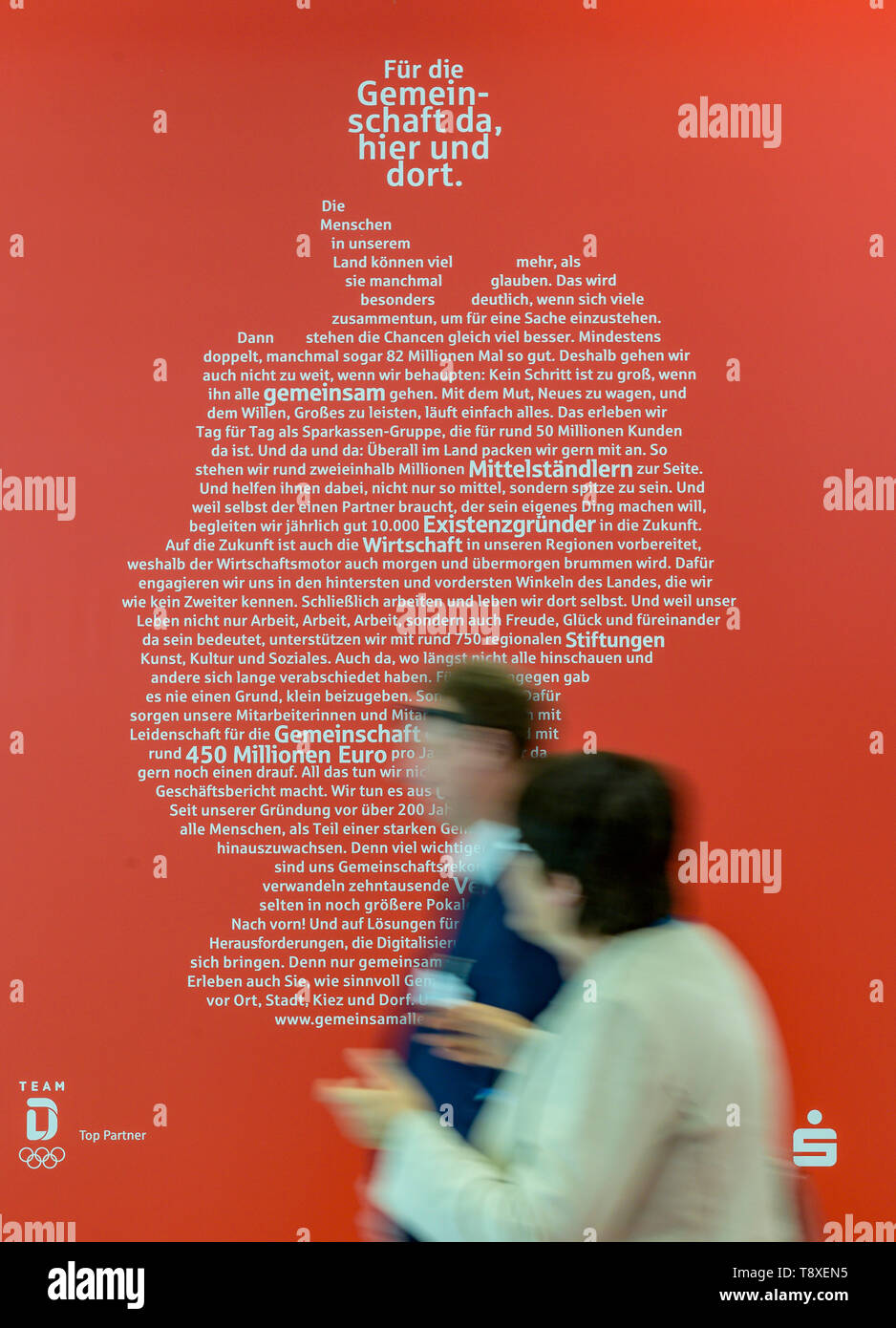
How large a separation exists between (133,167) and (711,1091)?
6.95ft

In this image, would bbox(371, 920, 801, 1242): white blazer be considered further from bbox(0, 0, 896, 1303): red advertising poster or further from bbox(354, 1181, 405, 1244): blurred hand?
bbox(0, 0, 896, 1303): red advertising poster

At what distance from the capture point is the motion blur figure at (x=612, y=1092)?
1007 millimetres

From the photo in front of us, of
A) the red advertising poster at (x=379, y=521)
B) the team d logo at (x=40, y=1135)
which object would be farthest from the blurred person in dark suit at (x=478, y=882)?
the team d logo at (x=40, y=1135)

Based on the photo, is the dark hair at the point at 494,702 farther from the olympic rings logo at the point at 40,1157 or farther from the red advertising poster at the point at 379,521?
the olympic rings logo at the point at 40,1157

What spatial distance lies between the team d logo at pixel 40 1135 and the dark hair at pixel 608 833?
62.2 inches

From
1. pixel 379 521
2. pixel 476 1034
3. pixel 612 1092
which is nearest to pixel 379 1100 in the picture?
pixel 476 1034

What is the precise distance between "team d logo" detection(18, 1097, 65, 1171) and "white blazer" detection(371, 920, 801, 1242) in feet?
4.70

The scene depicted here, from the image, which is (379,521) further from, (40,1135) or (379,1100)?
(40,1135)

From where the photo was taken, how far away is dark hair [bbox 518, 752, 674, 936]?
3.73 ft

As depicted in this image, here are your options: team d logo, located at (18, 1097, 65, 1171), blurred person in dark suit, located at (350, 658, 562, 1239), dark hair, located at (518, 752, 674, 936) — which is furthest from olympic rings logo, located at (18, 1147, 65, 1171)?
dark hair, located at (518, 752, 674, 936)

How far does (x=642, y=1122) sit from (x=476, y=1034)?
400 millimetres

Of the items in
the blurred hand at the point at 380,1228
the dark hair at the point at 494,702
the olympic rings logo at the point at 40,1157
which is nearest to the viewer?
the blurred hand at the point at 380,1228

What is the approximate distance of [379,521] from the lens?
7.55 feet
